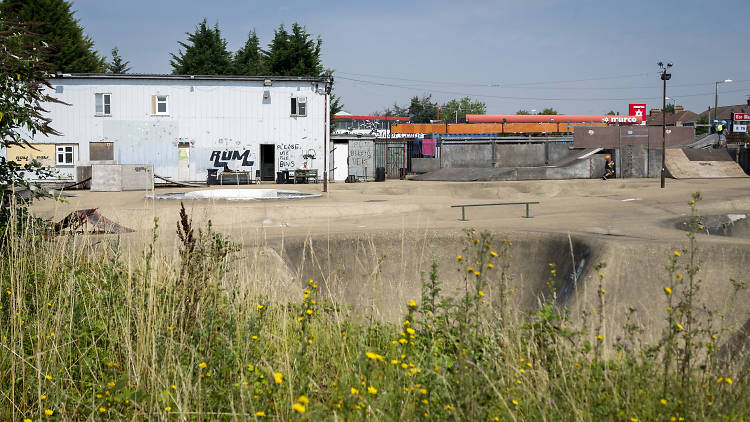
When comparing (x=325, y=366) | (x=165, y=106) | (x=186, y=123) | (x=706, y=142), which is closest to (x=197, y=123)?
(x=186, y=123)

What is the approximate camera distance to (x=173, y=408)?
14.5ft

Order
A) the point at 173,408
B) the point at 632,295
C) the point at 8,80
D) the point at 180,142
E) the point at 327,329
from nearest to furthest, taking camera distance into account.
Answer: the point at 173,408, the point at 327,329, the point at 8,80, the point at 632,295, the point at 180,142

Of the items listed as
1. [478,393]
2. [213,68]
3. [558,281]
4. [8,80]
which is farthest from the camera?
[213,68]

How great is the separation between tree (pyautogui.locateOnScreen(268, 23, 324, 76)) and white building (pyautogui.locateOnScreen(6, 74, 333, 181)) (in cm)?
2427

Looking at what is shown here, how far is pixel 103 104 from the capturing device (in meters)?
37.5

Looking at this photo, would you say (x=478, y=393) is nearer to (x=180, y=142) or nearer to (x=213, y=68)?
(x=180, y=142)

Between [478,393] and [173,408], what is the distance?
2.06m

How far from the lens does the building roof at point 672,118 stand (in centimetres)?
8569

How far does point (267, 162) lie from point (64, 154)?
37.6 feet

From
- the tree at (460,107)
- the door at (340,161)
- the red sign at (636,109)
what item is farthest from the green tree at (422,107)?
the door at (340,161)

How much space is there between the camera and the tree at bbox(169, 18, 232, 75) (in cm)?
6681

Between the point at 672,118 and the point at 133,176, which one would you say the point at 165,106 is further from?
the point at 672,118

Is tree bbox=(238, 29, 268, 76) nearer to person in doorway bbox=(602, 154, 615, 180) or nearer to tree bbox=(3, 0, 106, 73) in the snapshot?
tree bbox=(3, 0, 106, 73)

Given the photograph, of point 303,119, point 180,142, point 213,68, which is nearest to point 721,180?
point 303,119
